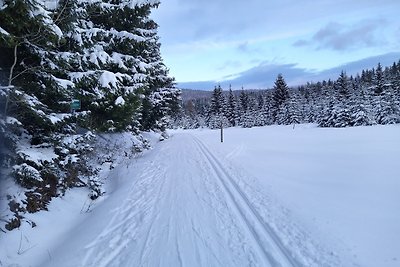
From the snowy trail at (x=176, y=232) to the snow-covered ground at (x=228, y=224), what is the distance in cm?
2

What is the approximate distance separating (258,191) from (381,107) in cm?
4173

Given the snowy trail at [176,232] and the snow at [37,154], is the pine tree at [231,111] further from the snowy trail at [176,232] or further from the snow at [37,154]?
the snow at [37,154]

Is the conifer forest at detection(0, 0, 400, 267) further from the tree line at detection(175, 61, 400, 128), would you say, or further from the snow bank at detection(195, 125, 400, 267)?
the tree line at detection(175, 61, 400, 128)

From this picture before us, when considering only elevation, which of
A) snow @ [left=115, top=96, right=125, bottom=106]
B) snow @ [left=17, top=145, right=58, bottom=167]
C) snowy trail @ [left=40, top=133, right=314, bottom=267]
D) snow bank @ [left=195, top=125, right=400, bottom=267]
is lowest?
snowy trail @ [left=40, top=133, right=314, bottom=267]

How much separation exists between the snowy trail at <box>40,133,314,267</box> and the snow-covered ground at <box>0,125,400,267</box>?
0.02m

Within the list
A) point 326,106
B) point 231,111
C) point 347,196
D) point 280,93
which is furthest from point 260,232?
point 231,111

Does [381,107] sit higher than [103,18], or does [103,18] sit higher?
[103,18]

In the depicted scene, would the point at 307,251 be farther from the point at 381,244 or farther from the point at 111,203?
the point at 111,203

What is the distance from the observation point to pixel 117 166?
Answer: 14594 millimetres

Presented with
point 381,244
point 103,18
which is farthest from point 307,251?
point 103,18

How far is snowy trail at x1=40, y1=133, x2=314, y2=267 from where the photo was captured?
203 inches

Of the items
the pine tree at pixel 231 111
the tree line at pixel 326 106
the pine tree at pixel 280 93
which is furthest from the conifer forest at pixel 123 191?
the pine tree at pixel 231 111

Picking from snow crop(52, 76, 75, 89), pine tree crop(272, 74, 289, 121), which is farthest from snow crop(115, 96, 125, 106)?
pine tree crop(272, 74, 289, 121)

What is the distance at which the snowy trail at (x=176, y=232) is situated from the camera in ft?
16.9
